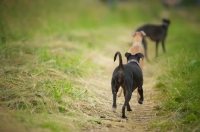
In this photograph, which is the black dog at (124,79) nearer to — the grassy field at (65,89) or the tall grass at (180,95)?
the grassy field at (65,89)

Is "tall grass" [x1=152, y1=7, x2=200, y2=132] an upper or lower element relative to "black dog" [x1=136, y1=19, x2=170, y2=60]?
lower

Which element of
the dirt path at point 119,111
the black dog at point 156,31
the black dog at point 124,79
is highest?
the black dog at point 156,31

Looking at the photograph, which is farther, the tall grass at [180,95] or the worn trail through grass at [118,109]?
the worn trail through grass at [118,109]

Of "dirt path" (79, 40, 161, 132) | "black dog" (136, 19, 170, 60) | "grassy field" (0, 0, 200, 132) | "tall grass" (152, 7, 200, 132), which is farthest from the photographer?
"black dog" (136, 19, 170, 60)

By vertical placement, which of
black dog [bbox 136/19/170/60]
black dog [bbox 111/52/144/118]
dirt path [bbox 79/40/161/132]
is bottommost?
dirt path [bbox 79/40/161/132]

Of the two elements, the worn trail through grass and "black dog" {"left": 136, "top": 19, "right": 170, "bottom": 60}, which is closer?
the worn trail through grass

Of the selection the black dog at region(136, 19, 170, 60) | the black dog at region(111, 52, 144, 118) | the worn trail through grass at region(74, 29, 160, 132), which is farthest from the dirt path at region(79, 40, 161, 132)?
the black dog at region(136, 19, 170, 60)

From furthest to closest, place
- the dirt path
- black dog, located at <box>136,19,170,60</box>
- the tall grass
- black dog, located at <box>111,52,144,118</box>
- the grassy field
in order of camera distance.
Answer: black dog, located at <box>136,19,170,60</box> → black dog, located at <box>111,52,144,118</box> → the dirt path → the tall grass → the grassy field

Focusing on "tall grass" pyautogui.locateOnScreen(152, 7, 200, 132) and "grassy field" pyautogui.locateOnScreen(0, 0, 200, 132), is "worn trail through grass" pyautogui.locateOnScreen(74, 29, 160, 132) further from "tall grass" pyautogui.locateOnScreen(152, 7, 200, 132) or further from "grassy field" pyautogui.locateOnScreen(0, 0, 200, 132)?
"tall grass" pyautogui.locateOnScreen(152, 7, 200, 132)

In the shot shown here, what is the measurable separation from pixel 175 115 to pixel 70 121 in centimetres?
155

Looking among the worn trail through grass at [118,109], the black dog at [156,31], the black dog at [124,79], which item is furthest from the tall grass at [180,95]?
the black dog at [156,31]

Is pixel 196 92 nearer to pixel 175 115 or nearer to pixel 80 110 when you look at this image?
pixel 175 115

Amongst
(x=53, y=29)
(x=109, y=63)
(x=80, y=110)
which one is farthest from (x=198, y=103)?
(x=53, y=29)

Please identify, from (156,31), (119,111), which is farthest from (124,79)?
(156,31)
